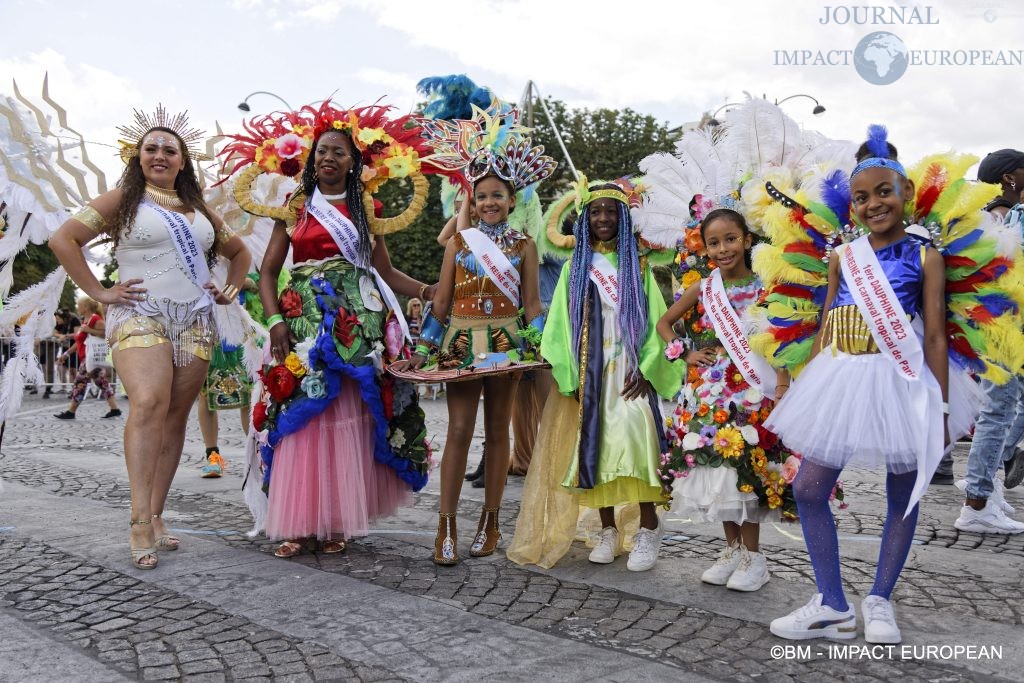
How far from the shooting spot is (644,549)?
4.07 meters

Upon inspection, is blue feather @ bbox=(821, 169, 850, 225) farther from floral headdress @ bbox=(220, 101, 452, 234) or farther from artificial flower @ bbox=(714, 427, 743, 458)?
floral headdress @ bbox=(220, 101, 452, 234)

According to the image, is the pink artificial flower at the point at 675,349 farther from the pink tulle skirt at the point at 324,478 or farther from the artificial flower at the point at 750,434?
the pink tulle skirt at the point at 324,478

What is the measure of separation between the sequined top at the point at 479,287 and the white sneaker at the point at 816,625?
1988mm

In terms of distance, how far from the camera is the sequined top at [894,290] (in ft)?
9.92

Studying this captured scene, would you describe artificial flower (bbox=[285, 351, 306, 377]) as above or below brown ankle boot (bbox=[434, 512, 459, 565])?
above

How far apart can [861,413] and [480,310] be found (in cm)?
199

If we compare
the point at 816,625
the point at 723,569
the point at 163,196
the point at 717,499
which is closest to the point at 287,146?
the point at 163,196

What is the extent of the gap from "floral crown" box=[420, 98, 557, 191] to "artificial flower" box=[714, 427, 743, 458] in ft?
5.55

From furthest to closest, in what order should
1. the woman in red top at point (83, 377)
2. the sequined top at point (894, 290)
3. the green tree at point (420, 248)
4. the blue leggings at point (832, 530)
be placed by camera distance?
the green tree at point (420, 248), the woman in red top at point (83, 377), the blue leggings at point (832, 530), the sequined top at point (894, 290)

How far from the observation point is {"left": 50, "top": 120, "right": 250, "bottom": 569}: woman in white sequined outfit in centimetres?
412

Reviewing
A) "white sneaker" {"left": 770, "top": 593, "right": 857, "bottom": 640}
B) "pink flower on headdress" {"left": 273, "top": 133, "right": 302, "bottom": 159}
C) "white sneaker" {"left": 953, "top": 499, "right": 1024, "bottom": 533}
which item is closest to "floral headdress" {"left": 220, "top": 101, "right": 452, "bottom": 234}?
"pink flower on headdress" {"left": 273, "top": 133, "right": 302, "bottom": 159}

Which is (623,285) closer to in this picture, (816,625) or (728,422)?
(728,422)

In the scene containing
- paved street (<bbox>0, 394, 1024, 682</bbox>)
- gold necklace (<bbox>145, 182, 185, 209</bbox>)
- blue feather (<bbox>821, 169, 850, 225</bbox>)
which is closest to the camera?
paved street (<bbox>0, 394, 1024, 682</bbox>)

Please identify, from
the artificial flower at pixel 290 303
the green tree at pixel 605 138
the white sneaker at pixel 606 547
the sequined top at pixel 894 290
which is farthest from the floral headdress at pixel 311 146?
the green tree at pixel 605 138
